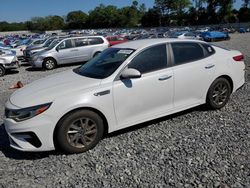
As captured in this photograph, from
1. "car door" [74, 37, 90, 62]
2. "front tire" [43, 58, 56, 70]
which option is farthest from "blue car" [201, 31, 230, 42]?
"front tire" [43, 58, 56, 70]

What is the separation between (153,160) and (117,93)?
1.13 metres

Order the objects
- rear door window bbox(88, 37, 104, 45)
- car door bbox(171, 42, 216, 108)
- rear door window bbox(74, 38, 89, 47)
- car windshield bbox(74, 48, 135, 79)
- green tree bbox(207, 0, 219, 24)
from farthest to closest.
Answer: green tree bbox(207, 0, 219, 24), rear door window bbox(88, 37, 104, 45), rear door window bbox(74, 38, 89, 47), car door bbox(171, 42, 216, 108), car windshield bbox(74, 48, 135, 79)

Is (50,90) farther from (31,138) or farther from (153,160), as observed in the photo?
(153,160)

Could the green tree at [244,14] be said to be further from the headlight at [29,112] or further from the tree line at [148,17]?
the headlight at [29,112]

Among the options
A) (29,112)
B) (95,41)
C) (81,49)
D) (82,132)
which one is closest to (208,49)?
(82,132)

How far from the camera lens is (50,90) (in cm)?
410

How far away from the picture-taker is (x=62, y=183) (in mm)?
3389

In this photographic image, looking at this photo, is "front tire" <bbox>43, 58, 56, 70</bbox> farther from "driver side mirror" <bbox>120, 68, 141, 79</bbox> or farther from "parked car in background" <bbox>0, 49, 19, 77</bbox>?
"driver side mirror" <bbox>120, 68, 141, 79</bbox>

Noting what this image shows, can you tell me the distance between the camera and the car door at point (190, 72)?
4.75m

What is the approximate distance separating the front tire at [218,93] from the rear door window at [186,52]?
0.64m

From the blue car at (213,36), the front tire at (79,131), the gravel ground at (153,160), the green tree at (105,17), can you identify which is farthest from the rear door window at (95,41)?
the green tree at (105,17)

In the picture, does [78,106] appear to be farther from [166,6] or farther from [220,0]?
[166,6]

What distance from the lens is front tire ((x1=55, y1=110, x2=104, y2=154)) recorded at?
3.85 metres

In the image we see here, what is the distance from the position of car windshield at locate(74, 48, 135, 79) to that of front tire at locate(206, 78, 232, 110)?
1.84 metres
